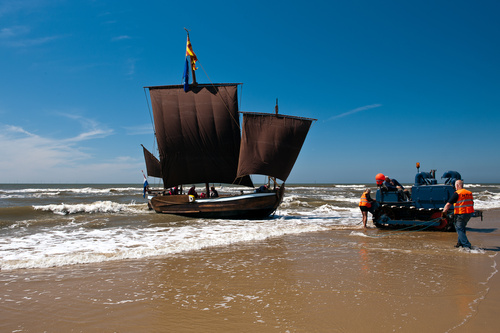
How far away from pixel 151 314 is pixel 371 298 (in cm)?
305

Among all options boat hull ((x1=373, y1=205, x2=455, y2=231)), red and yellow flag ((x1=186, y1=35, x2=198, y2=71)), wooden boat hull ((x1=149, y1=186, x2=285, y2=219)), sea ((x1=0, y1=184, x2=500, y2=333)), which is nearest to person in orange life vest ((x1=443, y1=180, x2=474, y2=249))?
sea ((x1=0, y1=184, x2=500, y2=333))

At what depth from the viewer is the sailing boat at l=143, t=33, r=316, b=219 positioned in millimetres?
18562

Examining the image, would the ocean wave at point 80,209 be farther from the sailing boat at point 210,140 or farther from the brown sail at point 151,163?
the brown sail at point 151,163

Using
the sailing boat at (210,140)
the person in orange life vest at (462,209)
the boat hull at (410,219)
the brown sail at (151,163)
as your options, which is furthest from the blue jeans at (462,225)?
the brown sail at (151,163)

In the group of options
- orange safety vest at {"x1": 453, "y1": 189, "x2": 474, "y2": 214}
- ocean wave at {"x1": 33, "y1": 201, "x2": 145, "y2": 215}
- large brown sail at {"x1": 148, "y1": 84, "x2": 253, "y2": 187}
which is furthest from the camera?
ocean wave at {"x1": 33, "y1": 201, "x2": 145, "y2": 215}

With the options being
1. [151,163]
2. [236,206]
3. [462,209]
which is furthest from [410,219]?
[151,163]

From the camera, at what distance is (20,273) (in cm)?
632

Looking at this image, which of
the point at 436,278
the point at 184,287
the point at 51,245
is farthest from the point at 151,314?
the point at 51,245

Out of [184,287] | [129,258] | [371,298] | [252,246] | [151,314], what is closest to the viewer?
[151,314]

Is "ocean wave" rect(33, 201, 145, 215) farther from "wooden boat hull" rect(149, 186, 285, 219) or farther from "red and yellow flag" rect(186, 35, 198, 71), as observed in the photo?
"red and yellow flag" rect(186, 35, 198, 71)

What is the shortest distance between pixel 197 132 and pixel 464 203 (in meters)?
16.5

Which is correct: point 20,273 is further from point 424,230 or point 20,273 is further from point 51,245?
point 424,230

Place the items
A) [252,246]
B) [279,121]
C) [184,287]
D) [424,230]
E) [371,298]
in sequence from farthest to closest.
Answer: [279,121] → [424,230] → [252,246] → [184,287] → [371,298]

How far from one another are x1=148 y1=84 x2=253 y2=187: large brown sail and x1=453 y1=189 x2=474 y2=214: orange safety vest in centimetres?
1382
